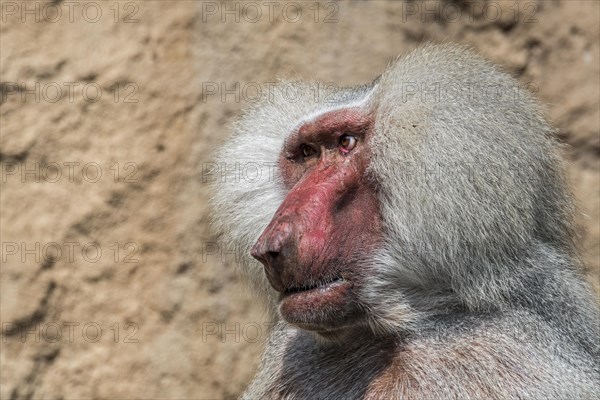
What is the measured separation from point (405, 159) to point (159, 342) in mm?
2071

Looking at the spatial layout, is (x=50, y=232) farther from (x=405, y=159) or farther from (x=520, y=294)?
(x=520, y=294)

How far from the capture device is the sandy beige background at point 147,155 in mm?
4293

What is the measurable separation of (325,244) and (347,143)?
1.43 feet

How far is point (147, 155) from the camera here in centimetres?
440

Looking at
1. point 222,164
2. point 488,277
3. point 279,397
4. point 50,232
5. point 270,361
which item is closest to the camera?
point 488,277

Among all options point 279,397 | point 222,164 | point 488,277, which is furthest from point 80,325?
point 488,277

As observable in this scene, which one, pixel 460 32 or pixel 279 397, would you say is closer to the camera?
pixel 279 397

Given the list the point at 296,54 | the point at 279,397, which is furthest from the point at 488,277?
the point at 296,54

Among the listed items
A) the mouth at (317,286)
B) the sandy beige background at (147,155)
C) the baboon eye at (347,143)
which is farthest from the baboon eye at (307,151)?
the sandy beige background at (147,155)

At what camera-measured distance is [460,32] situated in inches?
183

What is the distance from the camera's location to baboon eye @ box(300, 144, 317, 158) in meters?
3.25

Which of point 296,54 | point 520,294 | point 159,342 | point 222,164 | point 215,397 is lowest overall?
point 215,397

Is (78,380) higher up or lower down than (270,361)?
lower down

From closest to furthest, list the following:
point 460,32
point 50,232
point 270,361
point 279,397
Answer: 1. point 279,397
2. point 270,361
3. point 50,232
4. point 460,32
